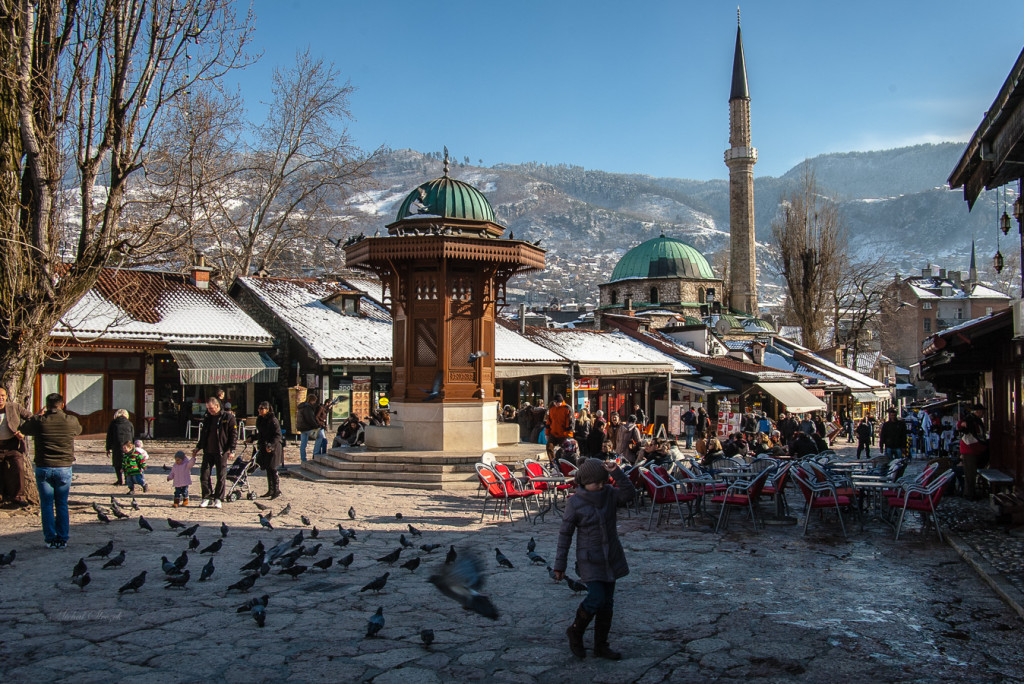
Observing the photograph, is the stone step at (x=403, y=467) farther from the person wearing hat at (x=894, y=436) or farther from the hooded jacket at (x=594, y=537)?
the person wearing hat at (x=894, y=436)

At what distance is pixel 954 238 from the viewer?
18075cm

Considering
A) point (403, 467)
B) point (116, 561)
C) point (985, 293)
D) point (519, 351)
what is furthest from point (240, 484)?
point (985, 293)

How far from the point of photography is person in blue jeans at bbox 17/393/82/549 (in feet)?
25.3

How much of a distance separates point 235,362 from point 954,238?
643ft

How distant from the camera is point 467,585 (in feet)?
16.9

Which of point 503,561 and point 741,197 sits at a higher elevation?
point 741,197

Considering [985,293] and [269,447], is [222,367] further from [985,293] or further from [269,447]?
[985,293]

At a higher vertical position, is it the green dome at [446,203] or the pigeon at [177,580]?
the green dome at [446,203]

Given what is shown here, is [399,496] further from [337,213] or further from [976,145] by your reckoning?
[337,213]

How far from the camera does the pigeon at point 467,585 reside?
491cm

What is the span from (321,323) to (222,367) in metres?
3.63

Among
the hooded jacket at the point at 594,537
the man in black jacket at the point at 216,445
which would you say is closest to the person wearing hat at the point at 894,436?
the man in black jacket at the point at 216,445

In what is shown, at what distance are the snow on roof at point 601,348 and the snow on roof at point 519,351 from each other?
69 cm

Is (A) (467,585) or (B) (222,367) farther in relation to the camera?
(B) (222,367)
